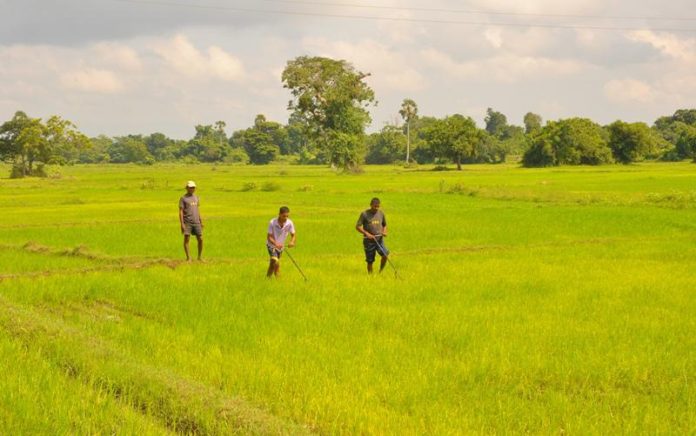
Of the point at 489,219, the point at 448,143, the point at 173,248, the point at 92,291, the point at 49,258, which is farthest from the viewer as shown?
the point at 448,143

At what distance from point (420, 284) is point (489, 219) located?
1334cm

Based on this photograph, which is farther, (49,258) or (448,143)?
(448,143)

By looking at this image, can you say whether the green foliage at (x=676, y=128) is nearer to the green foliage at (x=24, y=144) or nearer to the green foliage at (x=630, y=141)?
the green foliage at (x=630, y=141)

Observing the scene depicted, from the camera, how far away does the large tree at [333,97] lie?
238ft

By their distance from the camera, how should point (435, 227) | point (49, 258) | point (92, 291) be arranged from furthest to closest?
point (435, 227)
point (49, 258)
point (92, 291)

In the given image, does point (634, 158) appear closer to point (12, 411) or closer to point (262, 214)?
point (262, 214)

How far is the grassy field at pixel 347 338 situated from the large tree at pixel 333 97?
178 ft

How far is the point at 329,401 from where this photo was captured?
5.95 m

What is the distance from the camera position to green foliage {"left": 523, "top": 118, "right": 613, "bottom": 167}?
2972 inches

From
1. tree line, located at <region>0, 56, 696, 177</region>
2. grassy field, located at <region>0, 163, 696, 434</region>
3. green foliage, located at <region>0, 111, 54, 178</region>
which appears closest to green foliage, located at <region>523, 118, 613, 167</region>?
tree line, located at <region>0, 56, 696, 177</region>

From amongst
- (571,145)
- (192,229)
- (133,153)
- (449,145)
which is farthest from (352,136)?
(133,153)

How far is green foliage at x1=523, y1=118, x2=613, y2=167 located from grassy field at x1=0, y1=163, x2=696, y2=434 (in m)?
60.1

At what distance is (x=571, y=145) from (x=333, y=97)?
91.0 ft

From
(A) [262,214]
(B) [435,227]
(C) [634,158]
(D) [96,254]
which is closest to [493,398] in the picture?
(D) [96,254]
